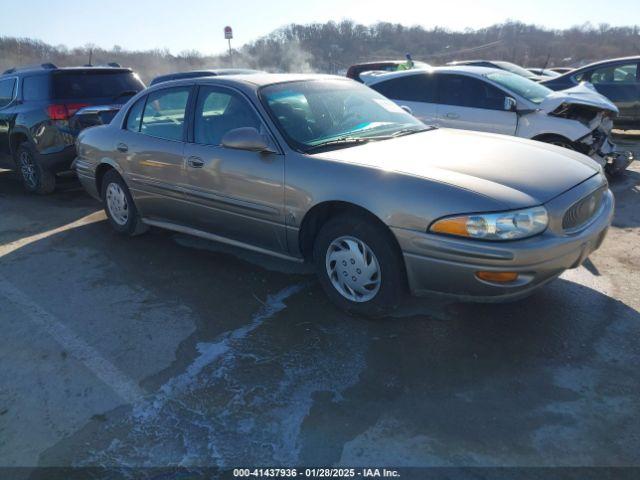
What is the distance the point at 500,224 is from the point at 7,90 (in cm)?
784

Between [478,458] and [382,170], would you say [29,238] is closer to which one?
[382,170]

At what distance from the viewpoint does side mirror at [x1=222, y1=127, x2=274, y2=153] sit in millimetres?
3600

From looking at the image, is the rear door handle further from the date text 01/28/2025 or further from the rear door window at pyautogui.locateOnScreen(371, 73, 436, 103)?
the rear door window at pyautogui.locateOnScreen(371, 73, 436, 103)

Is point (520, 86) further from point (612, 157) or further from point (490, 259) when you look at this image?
point (490, 259)

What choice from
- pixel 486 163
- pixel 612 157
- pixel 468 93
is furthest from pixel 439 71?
pixel 486 163

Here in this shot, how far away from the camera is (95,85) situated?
7.43 m

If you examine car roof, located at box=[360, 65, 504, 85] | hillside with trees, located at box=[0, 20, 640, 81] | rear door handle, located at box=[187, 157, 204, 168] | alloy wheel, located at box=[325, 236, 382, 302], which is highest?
hillside with trees, located at box=[0, 20, 640, 81]

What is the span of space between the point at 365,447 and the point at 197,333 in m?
1.53

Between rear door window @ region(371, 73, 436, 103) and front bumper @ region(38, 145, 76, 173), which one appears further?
rear door window @ region(371, 73, 436, 103)

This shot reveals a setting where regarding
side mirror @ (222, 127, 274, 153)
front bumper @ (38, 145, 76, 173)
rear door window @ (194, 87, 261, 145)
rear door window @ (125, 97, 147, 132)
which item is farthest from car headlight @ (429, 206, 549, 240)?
front bumper @ (38, 145, 76, 173)

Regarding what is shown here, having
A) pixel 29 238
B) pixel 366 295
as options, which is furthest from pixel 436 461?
pixel 29 238

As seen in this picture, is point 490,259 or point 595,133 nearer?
point 490,259

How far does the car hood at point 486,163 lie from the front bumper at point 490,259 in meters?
0.18

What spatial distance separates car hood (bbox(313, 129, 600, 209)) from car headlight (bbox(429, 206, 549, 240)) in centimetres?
6
